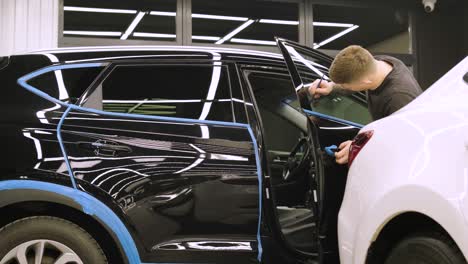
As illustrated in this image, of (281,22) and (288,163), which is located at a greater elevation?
(281,22)

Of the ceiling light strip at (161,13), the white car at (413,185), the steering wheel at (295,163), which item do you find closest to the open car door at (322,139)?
the white car at (413,185)

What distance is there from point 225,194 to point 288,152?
1262mm

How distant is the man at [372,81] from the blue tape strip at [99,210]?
1.03 m

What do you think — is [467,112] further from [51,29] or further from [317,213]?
[51,29]

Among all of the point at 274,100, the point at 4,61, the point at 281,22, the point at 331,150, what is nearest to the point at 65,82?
the point at 4,61

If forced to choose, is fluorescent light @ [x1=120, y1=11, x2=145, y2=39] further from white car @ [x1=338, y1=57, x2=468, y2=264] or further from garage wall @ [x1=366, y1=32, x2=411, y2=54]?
white car @ [x1=338, y1=57, x2=468, y2=264]

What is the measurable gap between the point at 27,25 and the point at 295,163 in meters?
4.01

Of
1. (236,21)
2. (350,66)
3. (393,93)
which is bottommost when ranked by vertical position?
(393,93)

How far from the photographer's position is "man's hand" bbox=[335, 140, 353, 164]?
2381 mm

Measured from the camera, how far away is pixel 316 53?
299 cm

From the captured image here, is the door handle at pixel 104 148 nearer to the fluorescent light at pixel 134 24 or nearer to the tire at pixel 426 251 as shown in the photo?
the tire at pixel 426 251

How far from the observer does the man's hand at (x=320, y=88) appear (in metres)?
2.69

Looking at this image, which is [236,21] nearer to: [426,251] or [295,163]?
[295,163]

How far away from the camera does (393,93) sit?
8.41ft
